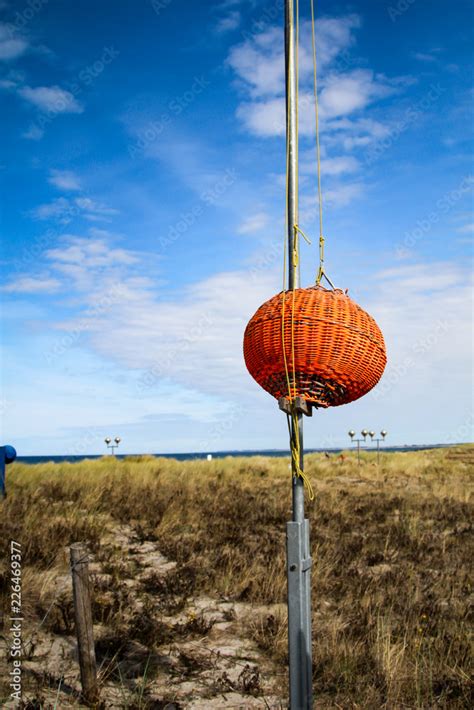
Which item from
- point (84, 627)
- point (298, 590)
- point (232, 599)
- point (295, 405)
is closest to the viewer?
point (298, 590)

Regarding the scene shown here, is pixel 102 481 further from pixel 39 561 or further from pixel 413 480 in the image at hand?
pixel 413 480

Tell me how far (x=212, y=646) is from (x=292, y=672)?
233 centimetres

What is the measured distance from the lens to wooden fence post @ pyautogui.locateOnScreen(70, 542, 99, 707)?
152 inches

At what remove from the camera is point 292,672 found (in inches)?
114

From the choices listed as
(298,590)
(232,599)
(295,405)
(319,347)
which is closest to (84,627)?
(298,590)

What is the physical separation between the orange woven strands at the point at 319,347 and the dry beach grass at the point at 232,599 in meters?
2.32

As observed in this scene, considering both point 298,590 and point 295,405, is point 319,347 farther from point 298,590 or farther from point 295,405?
point 298,590

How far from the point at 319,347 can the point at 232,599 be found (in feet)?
13.8

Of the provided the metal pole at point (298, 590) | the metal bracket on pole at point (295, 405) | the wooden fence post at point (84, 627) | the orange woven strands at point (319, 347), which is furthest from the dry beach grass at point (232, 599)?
the orange woven strands at point (319, 347)

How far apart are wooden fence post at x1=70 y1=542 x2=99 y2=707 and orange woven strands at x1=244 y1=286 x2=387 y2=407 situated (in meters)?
2.04

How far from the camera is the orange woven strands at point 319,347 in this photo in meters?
3.03

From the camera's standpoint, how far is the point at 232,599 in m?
6.10

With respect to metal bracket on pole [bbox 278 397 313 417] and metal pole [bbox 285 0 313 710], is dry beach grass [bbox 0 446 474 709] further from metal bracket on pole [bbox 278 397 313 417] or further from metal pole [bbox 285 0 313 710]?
metal bracket on pole [bbox 278 397 313 417]

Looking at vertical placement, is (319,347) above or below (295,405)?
above
